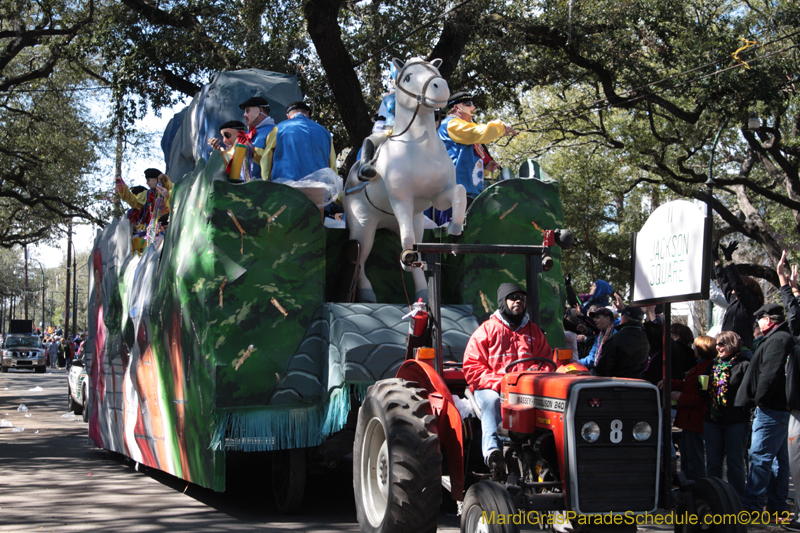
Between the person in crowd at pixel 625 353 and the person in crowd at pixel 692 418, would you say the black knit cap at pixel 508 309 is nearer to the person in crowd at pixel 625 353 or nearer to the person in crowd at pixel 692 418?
the person in crowd at pixel 625 353

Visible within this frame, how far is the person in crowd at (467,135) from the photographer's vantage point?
8062 millimetres

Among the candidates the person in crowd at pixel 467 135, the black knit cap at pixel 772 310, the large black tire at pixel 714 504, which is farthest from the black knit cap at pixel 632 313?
the large black tire at pixel 714 504

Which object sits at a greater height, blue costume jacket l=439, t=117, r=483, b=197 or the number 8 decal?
blue costume jacket l=439, t=117, r=483, b=197

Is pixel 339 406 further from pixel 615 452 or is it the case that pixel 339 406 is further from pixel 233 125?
pixel 233 125

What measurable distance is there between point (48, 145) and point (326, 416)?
76.0 ft

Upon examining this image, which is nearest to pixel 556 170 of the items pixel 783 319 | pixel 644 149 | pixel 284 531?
pixel 644 149

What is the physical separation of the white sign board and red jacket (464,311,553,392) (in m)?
0.81

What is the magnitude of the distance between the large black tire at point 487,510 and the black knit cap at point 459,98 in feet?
14.7

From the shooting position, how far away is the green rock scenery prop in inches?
274

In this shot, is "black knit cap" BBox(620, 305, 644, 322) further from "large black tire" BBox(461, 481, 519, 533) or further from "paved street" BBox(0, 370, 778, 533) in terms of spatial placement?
"large black tire" BBox(461, 481, 519, 533)

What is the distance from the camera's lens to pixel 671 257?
498 centimetres

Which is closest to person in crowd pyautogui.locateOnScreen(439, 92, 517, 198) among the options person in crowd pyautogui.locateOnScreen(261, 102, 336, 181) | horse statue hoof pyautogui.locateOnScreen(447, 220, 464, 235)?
horse statue hoof pyautogui.locateOnScreen(447, 220, 464, 235)

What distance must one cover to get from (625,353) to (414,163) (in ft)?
9.03

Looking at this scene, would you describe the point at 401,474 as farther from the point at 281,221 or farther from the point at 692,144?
the point at 692,144
